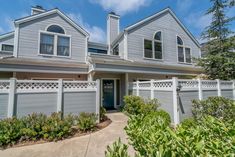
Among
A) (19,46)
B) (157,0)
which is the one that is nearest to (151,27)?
(157,0)

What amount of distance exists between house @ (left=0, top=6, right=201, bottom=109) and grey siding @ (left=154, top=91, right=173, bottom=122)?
3.05m

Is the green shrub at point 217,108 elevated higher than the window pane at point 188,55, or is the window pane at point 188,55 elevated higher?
the window pane at point 188,55

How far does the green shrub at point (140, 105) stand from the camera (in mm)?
7664

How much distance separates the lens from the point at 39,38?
35.5 ft

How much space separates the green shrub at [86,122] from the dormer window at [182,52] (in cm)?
1190

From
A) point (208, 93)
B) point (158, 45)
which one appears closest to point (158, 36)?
point (158, 45)

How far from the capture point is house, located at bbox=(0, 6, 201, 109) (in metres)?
9.68

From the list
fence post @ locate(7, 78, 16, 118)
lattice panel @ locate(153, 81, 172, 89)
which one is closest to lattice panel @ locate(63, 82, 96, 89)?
fence post @ locate(7, 78, 16, 118)

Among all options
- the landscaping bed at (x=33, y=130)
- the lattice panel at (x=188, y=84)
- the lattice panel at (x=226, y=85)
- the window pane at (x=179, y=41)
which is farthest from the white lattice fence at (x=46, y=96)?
the window pane at (x=179, y=41)

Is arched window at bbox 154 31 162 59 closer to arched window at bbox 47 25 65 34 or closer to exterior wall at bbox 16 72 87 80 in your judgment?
exterior wall at bbox 16 72 87 80

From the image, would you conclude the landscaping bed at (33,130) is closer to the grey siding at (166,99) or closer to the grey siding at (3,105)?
the grey siding at (3,105)

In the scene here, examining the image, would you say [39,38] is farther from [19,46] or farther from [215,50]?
[215,50]

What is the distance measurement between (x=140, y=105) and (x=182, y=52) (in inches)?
379

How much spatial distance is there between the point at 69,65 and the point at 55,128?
576 centimetres
